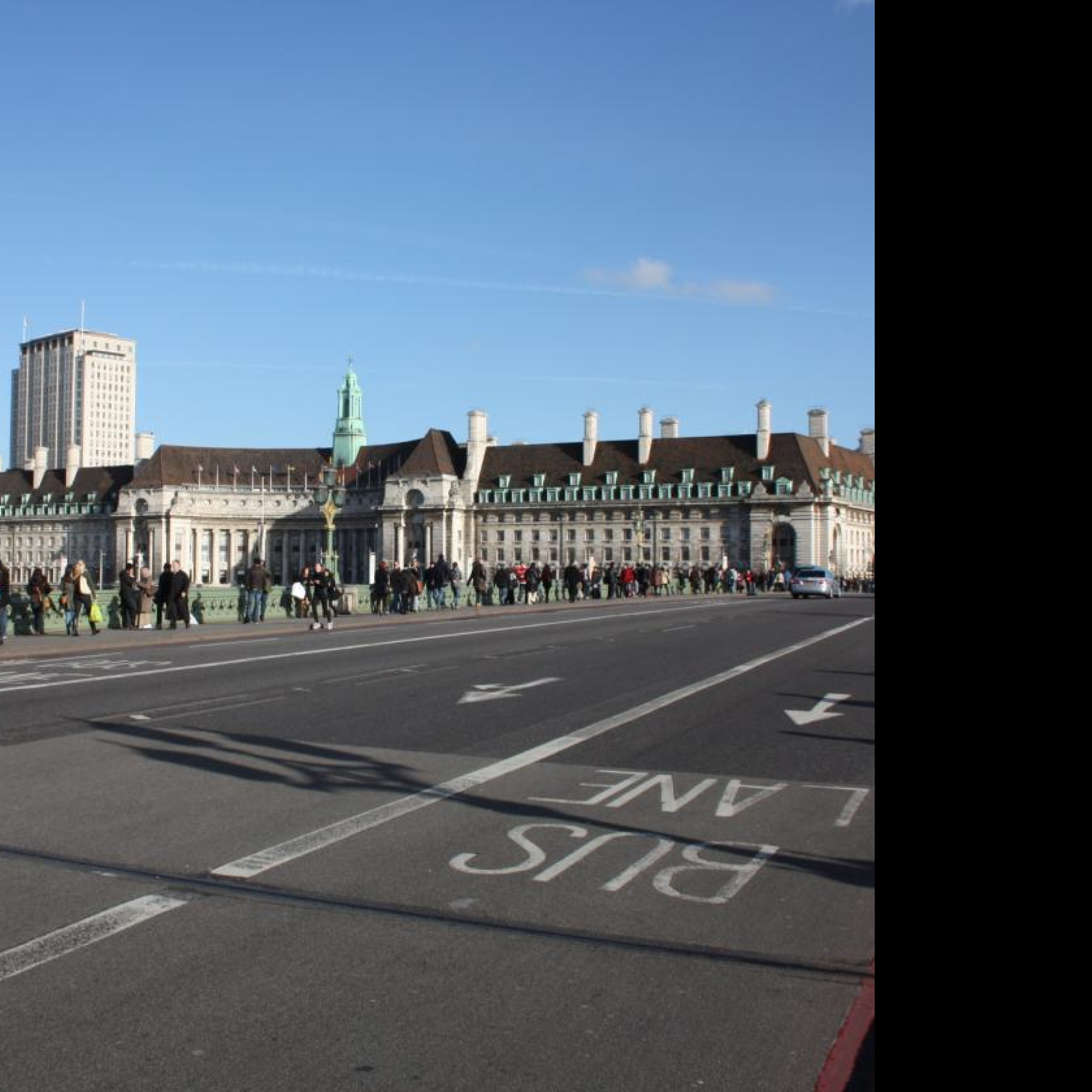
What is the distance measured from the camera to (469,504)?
15550 cm

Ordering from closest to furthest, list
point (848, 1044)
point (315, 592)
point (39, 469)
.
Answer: point (848, 1044)
point (315, 592)
point (39, 469)

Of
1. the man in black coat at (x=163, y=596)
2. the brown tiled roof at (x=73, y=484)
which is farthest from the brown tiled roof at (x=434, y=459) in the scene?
the man in black coat at (x=163, y=596)

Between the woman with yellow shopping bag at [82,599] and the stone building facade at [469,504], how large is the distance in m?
102

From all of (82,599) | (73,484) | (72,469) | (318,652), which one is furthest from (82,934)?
(72,469)

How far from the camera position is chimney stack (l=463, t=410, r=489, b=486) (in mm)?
156375

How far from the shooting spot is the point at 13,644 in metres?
26.8

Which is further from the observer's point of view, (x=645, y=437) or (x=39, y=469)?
(x=39, y=469)

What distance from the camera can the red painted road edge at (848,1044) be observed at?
4.20 m

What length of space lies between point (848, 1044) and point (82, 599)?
1136 inches

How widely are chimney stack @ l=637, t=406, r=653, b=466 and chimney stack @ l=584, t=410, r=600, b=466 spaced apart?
18.5 feet

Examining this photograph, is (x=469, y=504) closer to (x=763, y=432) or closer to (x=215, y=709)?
(x=763, y=432)
